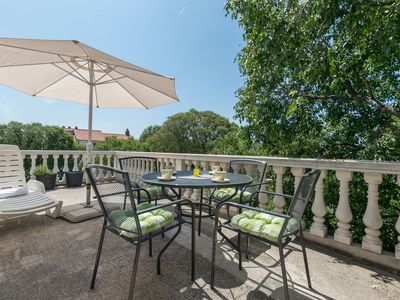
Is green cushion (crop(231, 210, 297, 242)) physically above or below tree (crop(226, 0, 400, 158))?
below

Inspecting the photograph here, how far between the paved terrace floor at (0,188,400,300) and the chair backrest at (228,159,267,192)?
830 mm

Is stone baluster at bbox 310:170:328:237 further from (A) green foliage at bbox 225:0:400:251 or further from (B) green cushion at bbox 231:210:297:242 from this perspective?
(B) green cushion at bbox 231:210:297:242

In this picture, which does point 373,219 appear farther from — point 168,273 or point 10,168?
point 10,168

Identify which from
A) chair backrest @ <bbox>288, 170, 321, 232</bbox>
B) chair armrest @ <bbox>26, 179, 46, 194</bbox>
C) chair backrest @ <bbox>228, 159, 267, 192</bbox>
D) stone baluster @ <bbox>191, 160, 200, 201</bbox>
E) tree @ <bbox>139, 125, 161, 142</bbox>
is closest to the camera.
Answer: chair backrest @ <bbox>288, 170, 321, 232</bbox>

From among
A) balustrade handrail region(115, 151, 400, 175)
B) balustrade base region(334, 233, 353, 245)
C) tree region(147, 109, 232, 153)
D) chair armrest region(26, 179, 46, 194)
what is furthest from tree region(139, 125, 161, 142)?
balustrade base region(334, 233, 353, 245)

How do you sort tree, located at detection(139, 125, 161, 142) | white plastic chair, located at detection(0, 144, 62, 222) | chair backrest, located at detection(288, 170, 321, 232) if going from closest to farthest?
1. chair backrest, located at detection(288, 170, 321, 232)
2. white plastic chair, located at detection(0, 144, 62, 222)
3. tree, located at detection(139, 125, 161, 142)

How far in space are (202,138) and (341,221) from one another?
22.8m

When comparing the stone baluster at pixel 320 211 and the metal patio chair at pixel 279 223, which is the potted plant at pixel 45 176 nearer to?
the metal patio chair at pixel 279 223

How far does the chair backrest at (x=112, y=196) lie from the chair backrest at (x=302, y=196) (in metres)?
1.10

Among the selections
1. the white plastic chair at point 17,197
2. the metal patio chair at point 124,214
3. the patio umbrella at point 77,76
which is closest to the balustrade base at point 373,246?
the metal patio chair at point 124,214

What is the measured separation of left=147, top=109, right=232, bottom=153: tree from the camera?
24.9 m

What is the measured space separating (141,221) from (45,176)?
169 inches

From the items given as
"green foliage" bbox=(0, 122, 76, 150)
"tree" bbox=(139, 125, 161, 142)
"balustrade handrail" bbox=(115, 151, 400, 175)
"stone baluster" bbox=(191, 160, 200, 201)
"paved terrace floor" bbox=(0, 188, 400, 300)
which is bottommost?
"paved terrace floor" bbox=(0, 188, 400, 300)

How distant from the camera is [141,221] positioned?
1606 mm
